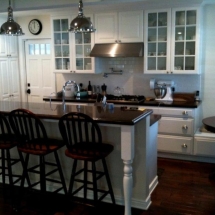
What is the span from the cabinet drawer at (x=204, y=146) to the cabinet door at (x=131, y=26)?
6.20ft

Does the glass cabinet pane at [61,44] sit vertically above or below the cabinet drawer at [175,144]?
above

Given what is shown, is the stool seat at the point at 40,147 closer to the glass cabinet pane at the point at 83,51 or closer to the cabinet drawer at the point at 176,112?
the cabinet drawer at the point at 176,112

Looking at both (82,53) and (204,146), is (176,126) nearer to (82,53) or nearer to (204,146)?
(204,146)

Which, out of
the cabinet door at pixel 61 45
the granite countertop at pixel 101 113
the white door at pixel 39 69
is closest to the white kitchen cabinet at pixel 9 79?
the white door at pixel 39 69

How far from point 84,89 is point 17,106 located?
2.35 metres

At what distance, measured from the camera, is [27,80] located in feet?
20.9

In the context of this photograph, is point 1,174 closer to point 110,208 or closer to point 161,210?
point 110,208

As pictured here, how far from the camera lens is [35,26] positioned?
5.95m

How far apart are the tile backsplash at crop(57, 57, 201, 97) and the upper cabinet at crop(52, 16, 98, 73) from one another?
9.7 inches

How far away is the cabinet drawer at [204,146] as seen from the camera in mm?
4438

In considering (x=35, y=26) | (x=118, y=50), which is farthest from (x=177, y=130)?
(x=35, y=26)

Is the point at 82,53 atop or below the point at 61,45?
below

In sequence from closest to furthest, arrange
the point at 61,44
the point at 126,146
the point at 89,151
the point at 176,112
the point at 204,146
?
1. the point at 126,146
2. the point at 89,151
3. the point at 204,146
4. the point at 176,112
5. the point at 61,44

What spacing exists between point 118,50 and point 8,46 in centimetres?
238
